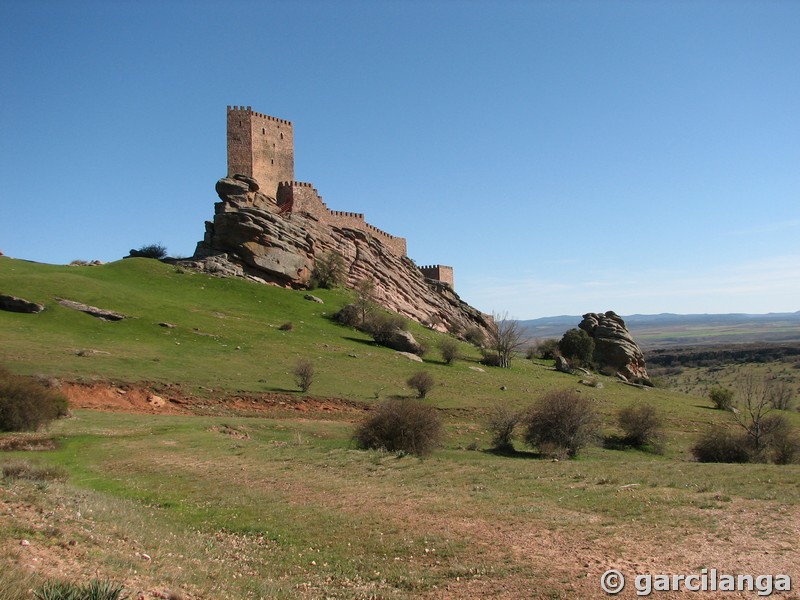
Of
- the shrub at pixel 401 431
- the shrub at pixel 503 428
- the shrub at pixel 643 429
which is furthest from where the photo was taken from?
the shrub at pixel 643 429

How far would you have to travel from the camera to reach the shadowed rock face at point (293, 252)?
197 ft

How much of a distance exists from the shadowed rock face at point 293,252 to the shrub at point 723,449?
4153cm

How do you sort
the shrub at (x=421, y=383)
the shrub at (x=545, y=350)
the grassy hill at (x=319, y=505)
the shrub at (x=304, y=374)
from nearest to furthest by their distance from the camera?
the grassy hill at (x=319, y=505), the shrub at (x=304, y=374), the shrub at (x=421, y=383), the shrub at (x=545, y=350)

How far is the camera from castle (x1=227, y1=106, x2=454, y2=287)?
64688 millimetres

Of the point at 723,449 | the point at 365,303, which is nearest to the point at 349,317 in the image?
the point at 365,303

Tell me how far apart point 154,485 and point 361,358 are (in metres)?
28.3

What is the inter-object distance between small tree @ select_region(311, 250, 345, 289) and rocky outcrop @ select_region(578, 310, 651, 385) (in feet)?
99.8

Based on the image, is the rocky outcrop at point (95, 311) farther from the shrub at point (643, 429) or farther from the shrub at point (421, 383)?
the shrub at point (643, 429)

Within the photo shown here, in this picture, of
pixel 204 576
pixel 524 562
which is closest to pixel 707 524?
pixel 524 562

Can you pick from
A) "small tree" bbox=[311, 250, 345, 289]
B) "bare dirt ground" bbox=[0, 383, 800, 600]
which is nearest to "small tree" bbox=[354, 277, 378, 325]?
"small tree" bbox=[311, 250, 345, 289]

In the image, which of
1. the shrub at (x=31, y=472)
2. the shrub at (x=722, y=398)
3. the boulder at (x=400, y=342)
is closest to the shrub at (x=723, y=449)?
the shrub at (x=722, y=398)

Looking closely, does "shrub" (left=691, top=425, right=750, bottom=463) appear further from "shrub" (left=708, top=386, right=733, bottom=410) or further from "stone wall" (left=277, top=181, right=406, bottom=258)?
"stone wall" (left=277, top=181, right=406, bottom=258)

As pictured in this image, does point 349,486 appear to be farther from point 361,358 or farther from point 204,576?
point 361,358

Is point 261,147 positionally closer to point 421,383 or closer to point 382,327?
point 382,327
